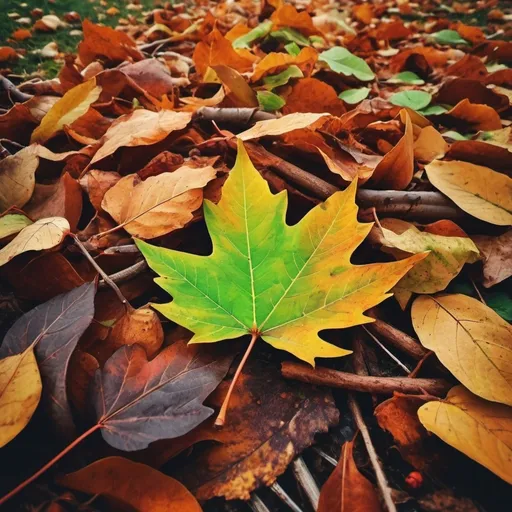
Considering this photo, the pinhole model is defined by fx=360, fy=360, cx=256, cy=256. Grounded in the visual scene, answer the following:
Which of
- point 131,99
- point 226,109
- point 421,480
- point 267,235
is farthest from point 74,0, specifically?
point 421,480

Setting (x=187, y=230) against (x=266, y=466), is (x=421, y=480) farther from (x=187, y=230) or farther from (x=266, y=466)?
(x=187, y=230)

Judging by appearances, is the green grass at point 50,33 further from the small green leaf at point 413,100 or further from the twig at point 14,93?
the small green leaf at point 413,100

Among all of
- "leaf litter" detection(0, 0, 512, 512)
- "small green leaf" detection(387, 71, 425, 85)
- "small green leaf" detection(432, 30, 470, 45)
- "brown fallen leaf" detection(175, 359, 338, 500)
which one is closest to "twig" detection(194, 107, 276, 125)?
"leaf litter" detection(0, 0, 512, 512)

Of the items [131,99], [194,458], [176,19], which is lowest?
[194,458]

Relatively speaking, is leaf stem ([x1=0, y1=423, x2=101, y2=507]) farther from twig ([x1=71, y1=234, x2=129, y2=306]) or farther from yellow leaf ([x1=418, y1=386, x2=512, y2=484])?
yellow leaf ([x1=418, y1=386, x2=512, y2=484])

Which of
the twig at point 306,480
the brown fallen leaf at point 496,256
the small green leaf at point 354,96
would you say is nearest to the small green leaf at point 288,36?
the small green leaf at point 354,96

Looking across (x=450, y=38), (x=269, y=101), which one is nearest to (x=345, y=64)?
(x=269, y=101)

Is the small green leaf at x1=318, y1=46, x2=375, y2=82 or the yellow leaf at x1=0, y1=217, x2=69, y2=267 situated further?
the small green leaf at x1=318, y1=46, x2=375, y2=82
